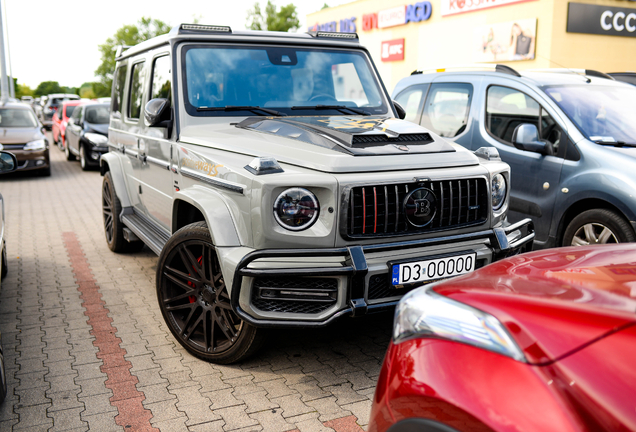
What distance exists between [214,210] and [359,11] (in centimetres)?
3053

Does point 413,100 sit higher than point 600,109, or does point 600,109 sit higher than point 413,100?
point 413,100

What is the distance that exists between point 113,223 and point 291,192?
391cm

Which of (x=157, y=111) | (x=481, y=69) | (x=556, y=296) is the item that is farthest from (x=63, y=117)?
(x=556, y=296)

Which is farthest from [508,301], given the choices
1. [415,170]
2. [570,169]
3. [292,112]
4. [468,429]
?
[570,169]

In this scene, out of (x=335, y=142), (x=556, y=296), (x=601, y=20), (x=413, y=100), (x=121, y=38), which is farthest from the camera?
(x=121, y=38)

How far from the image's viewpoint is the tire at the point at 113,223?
6148 millimetres

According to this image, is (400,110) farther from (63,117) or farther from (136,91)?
(63,117)

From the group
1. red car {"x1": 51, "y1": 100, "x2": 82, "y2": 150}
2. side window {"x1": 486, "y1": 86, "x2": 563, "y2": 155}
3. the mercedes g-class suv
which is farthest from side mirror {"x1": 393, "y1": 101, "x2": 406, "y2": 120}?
red car {"x1": 51, "y1": 100, "x2": 82, "y2": 150}

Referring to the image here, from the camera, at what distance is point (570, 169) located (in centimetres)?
500

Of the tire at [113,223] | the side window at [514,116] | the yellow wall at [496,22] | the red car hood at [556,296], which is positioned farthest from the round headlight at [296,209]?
the yellow wall at [496,22]

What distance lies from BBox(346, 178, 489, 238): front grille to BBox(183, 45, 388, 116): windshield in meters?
1.44

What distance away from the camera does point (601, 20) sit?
21.2 metres

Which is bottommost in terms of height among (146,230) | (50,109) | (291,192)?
(146,230)

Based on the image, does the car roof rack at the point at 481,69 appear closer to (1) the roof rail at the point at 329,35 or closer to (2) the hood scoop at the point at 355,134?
(1) the roof rail at the point at 329,35
